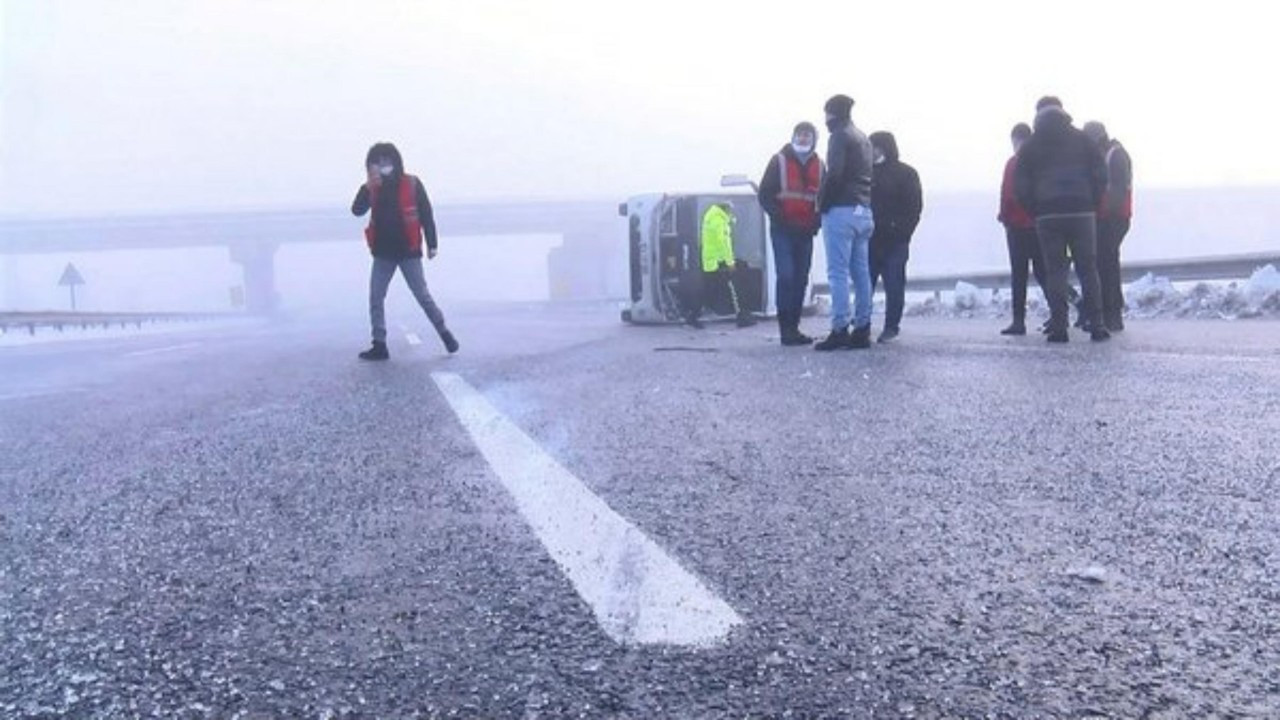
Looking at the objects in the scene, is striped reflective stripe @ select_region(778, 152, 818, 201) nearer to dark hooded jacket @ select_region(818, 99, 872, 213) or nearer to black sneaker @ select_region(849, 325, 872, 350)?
dark hooded jacket @ select_region(818, 99, 872, 213)

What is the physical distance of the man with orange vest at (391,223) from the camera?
31.3ft

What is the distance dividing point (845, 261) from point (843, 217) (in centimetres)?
34

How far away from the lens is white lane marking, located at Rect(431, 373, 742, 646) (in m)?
1.76

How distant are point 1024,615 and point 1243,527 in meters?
0.90

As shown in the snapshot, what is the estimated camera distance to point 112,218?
240 ft

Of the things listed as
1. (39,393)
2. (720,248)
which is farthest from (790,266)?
(39,393)

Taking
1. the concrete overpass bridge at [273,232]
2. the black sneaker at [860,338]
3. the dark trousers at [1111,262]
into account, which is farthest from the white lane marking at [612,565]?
the concrete overpass bridge at [273,232]

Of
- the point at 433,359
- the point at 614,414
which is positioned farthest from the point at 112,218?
the point at 614,414

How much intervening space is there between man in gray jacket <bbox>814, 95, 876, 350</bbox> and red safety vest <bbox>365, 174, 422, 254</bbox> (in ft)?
11.1

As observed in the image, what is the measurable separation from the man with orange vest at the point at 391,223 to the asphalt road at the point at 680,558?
452 cm

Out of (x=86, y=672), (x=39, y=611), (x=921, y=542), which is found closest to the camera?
(x=86, y=672)

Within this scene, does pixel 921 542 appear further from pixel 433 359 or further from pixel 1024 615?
pixel 433 359

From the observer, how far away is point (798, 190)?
31.4ft

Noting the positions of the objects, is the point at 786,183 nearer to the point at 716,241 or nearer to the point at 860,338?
the point at 860,338
